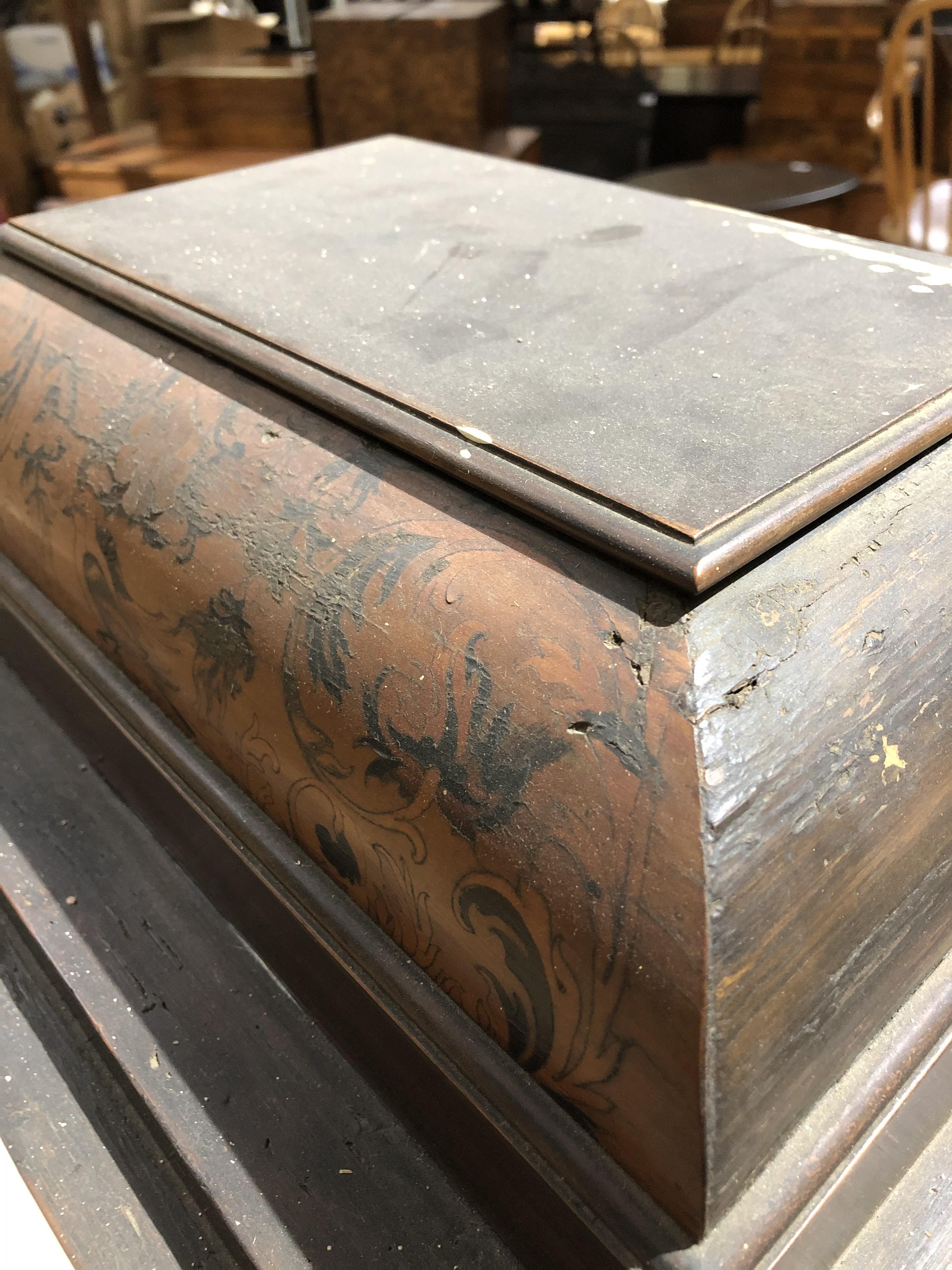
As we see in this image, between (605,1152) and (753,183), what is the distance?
203 cm

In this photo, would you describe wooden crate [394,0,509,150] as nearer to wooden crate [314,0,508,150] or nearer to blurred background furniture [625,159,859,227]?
wooden crate [314,0,508,150]

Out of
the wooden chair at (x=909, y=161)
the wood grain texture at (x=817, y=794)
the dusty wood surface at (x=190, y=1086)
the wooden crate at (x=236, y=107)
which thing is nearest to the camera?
the wood grain texture at (x=817, y=794)

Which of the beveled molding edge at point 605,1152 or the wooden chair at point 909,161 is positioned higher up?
the wooden chair at point 909,161

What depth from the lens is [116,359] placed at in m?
0.80

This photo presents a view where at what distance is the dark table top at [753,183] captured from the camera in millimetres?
1907

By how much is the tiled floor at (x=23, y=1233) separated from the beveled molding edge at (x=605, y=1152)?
0.28 m

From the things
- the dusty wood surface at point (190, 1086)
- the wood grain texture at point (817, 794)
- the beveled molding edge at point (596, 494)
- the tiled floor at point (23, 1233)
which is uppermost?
the beveled molding edge at point (596, 494)

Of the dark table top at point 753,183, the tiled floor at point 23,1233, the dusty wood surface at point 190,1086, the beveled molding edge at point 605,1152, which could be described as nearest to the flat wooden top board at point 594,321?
the beveled molding edge at point 605,1152

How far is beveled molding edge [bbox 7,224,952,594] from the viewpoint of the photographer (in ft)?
1.54

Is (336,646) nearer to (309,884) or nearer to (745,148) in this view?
(309,884)

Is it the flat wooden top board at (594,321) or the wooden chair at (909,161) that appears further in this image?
the wooden chair at (909,161)

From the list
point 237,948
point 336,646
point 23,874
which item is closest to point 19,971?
point 23,874

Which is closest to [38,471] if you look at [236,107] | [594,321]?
[594,321]

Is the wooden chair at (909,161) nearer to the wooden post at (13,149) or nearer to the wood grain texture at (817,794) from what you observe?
the wood grain texture at (817,794)
